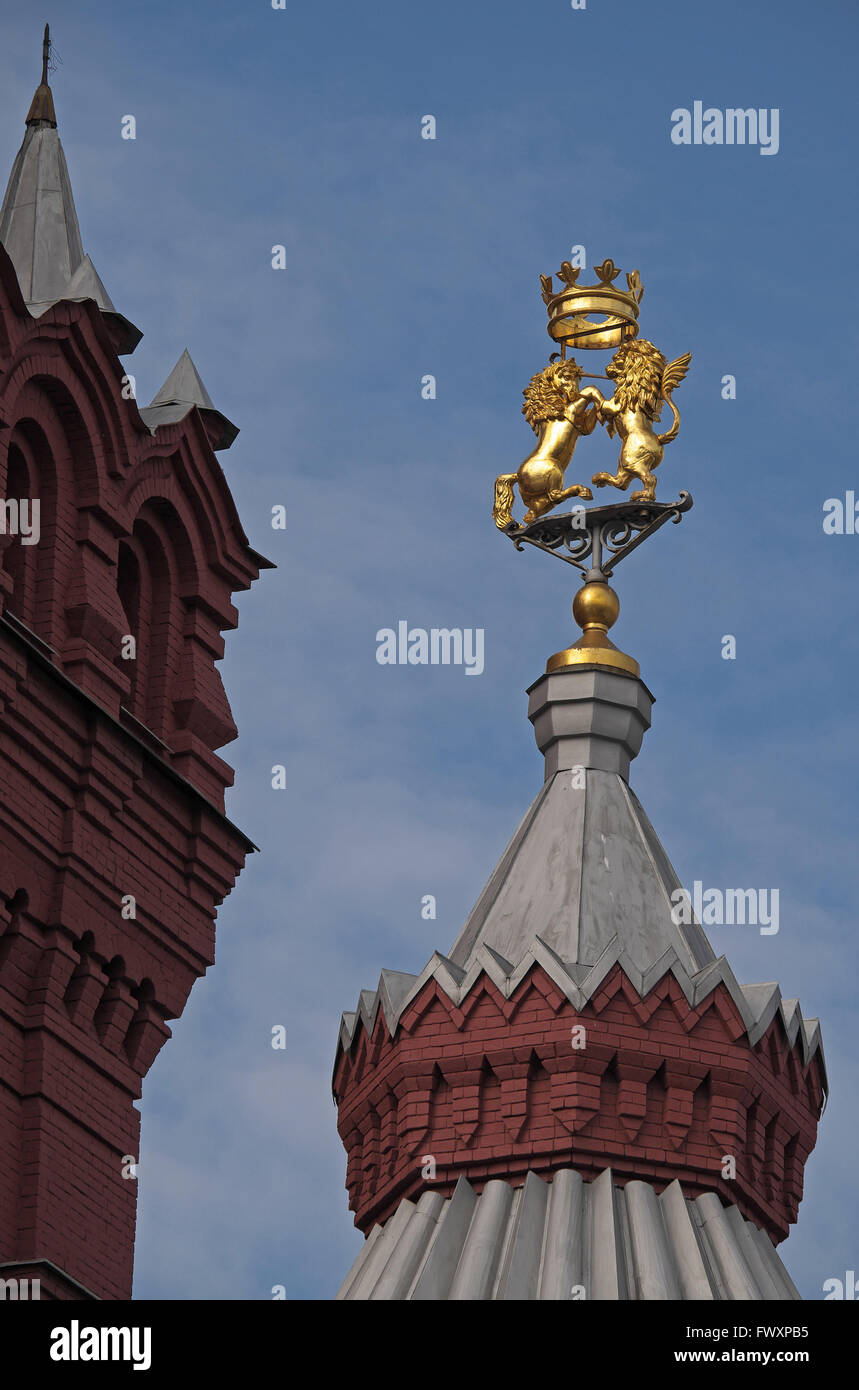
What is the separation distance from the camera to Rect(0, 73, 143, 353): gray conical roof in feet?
101

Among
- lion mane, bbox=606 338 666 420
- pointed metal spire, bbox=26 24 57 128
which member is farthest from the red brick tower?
lion mane, bbox=606 338 666 420

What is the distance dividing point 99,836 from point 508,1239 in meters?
4.96

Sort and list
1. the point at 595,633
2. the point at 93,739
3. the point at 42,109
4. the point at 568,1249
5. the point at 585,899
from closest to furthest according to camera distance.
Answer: the point at 568,1249, the point at 585,899, the point at 93,739, the point at 595,633, the point at 42,109

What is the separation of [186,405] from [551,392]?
10.6 feet

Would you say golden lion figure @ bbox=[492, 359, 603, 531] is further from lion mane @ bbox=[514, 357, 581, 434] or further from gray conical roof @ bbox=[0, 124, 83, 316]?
gray conical roof @ bbox=[0, 124, 83, 316]

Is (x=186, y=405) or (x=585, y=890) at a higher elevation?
(x=186, y=405)

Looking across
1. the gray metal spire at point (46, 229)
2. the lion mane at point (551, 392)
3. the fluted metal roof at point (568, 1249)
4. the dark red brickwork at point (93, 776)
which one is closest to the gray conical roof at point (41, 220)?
the gray metal spire at point (46, 229)

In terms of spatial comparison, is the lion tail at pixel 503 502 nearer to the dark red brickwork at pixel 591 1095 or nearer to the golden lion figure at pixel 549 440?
the golden lion figure at pixel 549 440

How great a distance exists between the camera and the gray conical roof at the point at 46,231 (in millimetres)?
30844

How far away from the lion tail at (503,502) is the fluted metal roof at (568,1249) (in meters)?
6.58

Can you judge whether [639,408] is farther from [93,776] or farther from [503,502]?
[93,776]

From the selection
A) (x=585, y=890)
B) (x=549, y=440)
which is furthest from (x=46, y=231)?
(x=585, y=890)

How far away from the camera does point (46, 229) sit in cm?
3195
